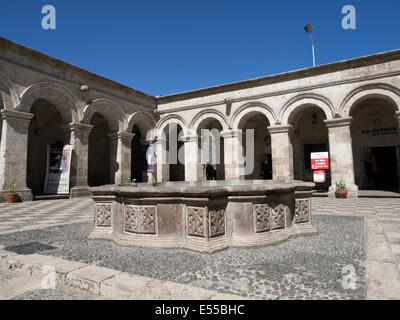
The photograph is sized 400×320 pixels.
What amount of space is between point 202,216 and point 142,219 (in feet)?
2.86

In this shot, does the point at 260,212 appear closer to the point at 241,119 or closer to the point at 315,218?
the point at 315,218

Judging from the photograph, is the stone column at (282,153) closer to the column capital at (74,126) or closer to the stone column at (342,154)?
the stone column at (342,154)

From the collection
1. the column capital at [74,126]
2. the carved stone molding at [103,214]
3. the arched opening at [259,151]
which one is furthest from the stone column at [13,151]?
the arched opening at [259,151]

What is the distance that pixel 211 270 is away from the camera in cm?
255

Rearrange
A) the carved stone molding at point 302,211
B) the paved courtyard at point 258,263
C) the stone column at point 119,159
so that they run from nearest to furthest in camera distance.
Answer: the paved courtyard at point 258,263 → the carved stone molding at point 302,211 → the stone column at point 119,159

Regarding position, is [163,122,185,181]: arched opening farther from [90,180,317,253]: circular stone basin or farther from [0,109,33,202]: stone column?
[90,180,317,253]: circular stone basin

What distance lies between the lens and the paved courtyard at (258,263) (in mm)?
2100

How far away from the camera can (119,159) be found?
13.5m

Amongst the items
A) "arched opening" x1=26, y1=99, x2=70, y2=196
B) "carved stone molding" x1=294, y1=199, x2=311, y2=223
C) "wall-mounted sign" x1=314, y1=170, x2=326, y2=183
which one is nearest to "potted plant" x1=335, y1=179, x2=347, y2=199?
"wall-mounted sign" x1=314, y1=170, x2=326, y2=183

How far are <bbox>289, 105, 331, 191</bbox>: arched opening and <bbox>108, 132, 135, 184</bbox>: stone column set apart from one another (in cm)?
921

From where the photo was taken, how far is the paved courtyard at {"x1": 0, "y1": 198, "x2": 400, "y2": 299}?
6.89 feet

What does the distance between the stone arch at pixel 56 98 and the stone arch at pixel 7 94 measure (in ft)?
0.63
